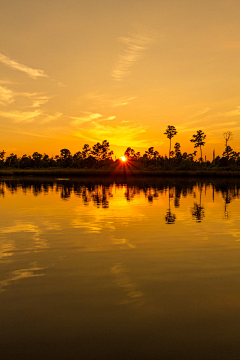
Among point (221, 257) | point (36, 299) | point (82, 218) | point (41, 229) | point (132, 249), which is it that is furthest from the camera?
point (82, 218)

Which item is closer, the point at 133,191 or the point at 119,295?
the point at 119,295

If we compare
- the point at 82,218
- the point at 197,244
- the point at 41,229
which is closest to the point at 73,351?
the point at 197,244

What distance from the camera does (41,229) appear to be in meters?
19.6

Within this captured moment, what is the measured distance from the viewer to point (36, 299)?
883 centimetres

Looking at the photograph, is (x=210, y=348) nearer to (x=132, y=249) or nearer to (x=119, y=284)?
(x=119, y=284)

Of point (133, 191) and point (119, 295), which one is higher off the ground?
point (133, 191)

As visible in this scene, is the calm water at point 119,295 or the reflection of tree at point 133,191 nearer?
the calm water at point 119,295

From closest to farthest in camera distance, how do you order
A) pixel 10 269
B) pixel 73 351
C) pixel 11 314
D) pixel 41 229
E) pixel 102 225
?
pixel 73 351, pixel 11 314, pixel 10 269, pixel 41 229, pixel 102 225

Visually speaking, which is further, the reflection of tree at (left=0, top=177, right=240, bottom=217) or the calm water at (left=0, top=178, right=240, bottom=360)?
the reflection of tree at (left=0, top=177, right=240, bottom=217)

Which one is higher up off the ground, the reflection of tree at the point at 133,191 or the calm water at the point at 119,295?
the reflection of tree at the point at 133,191

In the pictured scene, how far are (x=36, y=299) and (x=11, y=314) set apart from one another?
39.8 inches

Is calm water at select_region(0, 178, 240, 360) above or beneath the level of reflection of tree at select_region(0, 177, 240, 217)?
beneath

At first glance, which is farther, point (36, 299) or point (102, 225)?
point (102, 225)

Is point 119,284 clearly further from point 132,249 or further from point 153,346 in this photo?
point 132,249
